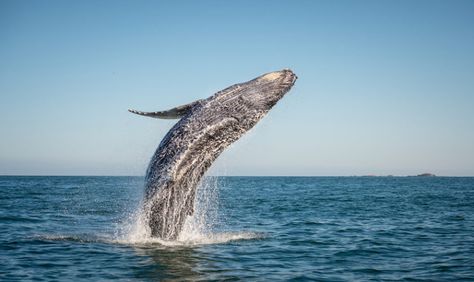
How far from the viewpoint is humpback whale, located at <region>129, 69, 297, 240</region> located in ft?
38.8

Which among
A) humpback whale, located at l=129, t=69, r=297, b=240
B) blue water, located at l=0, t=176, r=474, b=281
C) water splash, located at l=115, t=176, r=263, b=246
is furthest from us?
water splash, located at l=115, t=176, r=263, b=246

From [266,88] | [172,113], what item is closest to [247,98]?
[266,88]

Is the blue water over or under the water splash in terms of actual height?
under

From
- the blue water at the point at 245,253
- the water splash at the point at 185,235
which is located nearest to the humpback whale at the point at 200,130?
the water splash at the point at 185,235

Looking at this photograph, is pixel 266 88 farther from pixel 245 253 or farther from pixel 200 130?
pixel 245 253

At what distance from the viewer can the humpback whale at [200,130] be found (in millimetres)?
11812

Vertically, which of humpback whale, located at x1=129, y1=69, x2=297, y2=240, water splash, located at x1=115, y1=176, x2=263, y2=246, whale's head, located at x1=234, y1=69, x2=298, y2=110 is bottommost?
water splash, located at x1=115, y1=176, x2=263, y2=246

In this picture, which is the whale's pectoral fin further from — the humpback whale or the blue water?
the blue water

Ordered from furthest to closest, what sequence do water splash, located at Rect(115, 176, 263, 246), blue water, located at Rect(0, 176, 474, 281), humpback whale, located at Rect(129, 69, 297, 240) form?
1. water splash, located at Rect(115, 176, 263, 246)
2. humpback whale, located at Rect(129, 69, 297, 240)
3. blue water, located at Rect(0, 176, 474, 281)

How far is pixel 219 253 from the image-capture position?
489 inches

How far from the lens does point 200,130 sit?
11781 millimetres

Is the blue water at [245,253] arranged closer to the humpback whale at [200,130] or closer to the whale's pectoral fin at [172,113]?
the humpback whale at [200,130]

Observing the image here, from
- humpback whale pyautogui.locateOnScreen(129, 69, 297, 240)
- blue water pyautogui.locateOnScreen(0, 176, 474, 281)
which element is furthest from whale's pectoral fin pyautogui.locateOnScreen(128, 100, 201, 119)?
blue water pyautogui.locateOnScreen(0, 176, 474, 281)

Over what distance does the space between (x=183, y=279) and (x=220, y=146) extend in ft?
11.9
